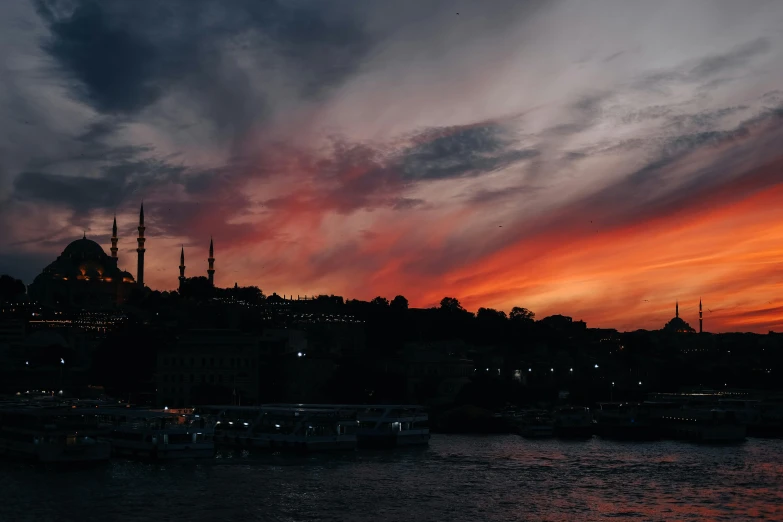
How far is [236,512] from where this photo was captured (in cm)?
3753

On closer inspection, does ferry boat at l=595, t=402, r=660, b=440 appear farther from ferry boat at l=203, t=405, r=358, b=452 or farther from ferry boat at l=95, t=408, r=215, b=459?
ferry boat at l=95, t=408, r=215, b=459

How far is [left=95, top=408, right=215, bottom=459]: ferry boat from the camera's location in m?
53.8

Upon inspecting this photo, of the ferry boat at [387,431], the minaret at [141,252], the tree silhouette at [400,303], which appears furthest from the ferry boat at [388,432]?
the minaret at [141,252]

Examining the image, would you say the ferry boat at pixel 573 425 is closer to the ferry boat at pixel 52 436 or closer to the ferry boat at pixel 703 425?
the ferry boat at pixel 703 425

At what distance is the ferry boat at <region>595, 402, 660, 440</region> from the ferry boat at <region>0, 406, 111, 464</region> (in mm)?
38233

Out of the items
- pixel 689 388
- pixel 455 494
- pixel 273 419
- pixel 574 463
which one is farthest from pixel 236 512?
pixel 689 388

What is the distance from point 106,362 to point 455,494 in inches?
2940

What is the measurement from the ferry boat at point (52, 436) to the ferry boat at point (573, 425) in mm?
34384

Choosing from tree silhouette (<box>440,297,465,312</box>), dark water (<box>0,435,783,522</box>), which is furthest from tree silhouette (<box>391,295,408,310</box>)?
dark water (<box>0,435,783,522</box>)

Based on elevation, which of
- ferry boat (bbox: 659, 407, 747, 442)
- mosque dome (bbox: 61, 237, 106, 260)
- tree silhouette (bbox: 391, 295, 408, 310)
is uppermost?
mosque dome (bbox: 61, 237, 106, 260)

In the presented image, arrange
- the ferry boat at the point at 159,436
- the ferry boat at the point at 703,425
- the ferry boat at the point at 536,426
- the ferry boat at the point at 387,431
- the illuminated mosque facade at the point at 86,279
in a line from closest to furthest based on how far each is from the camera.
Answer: the ferry boat at the point at 159,436
the ferry boat at the point at 387,431
the ferry boat at the point at 703,425
the ferry boat at the point at 536,426
the illuminated mosque facade at the point at 86,279

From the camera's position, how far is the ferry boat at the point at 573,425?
73.5 metres

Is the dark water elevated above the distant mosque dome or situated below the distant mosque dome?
below

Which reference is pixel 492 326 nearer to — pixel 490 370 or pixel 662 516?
pixel 490 370
